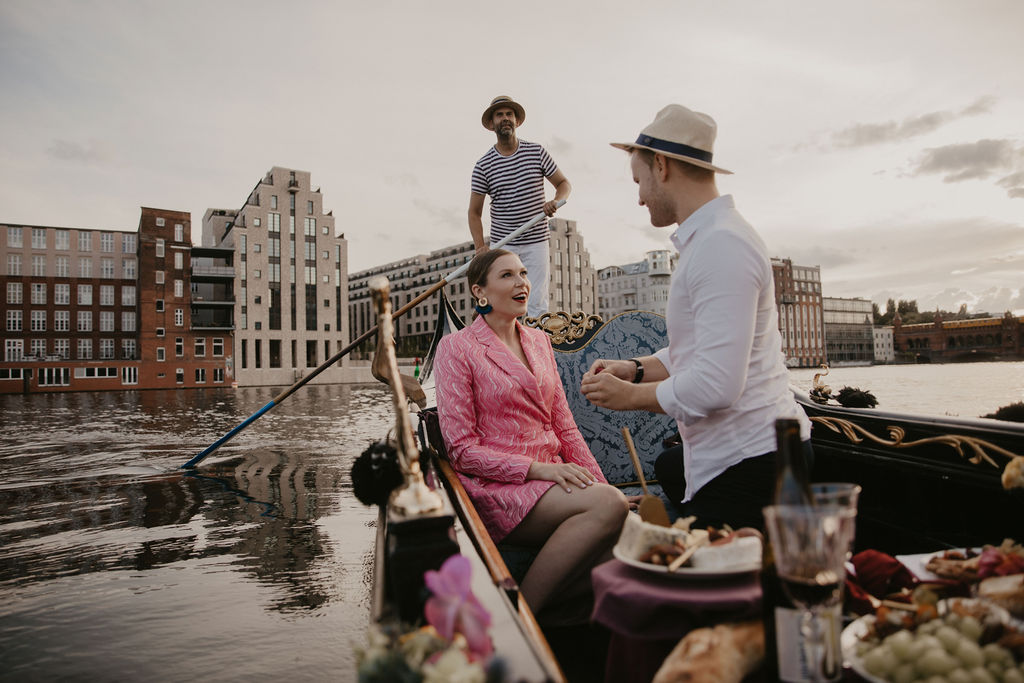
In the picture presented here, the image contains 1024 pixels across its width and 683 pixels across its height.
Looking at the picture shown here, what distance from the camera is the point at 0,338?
46344mm

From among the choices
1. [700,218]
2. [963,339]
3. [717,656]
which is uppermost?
[963,339]

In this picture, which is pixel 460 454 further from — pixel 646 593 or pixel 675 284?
pixel 646 593

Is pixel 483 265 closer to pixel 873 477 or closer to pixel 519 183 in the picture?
pixel 873 477

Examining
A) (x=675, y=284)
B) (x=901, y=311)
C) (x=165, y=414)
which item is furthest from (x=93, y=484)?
(x=901, y=311)

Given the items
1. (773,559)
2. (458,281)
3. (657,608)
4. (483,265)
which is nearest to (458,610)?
(657,608)

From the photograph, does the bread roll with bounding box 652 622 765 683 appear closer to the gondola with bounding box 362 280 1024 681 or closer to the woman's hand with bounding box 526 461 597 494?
the gondola with bounding box 362 280 1024 681

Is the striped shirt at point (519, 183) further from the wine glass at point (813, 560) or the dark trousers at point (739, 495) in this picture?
the wine glass at point (813, 560)

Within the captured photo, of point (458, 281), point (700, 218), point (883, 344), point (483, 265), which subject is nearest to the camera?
point (700, 218)

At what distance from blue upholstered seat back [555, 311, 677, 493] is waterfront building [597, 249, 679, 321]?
82552 mm

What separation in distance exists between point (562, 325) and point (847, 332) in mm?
108953

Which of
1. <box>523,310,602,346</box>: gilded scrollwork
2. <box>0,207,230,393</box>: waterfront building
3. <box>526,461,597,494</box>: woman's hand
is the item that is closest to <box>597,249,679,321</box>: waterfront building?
<box>0,207,230,393</box>: waterfront building

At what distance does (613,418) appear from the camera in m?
3.56

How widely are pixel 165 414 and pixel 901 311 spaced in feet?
347

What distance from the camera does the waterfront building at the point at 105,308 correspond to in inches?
1706
